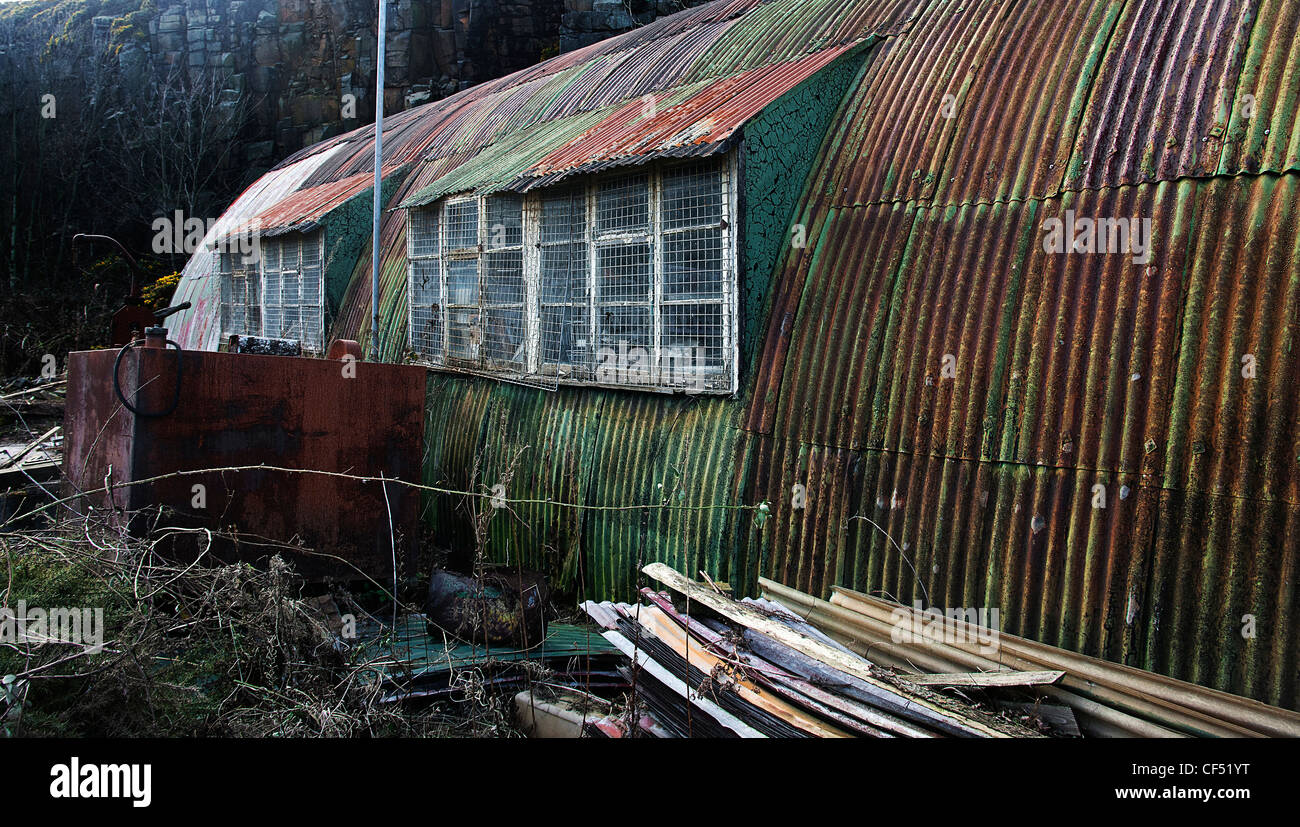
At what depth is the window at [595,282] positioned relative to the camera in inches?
245

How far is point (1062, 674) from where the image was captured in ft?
12.7

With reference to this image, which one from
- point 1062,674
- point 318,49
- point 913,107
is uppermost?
point 318,49

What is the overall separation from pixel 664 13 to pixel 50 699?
23.3m

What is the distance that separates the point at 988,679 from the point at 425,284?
24.8 feet

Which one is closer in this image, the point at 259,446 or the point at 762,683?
the point at 762,683

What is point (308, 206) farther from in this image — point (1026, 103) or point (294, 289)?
point (1026, 103)

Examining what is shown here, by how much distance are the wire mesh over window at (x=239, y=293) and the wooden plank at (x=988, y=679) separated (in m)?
12.8

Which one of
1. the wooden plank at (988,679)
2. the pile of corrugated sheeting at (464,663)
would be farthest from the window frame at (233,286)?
the wooden plank at (988,679)

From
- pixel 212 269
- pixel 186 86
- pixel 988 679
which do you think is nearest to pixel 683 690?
pixel 988 679

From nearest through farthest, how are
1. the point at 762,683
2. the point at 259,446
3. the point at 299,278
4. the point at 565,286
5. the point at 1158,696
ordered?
the point at 1158,696, the point at 762,683, the point at 259,446, the point at 565,286, the point at 299,278

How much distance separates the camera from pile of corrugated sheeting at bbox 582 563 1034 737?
12.3ft

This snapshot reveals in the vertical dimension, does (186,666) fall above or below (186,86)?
below

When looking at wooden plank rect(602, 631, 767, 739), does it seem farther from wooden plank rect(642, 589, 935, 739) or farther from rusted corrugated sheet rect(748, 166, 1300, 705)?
rusted corrugated sheet rect(748, 166, 1300, 705)
